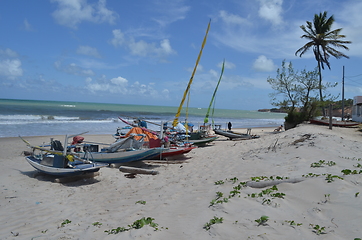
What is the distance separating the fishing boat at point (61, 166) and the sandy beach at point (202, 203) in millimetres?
388

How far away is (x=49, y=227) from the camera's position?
5410 millimetres

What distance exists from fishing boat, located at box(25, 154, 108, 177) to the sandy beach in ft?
1.27

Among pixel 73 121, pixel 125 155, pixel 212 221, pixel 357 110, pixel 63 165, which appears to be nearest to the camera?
pixel 212 221

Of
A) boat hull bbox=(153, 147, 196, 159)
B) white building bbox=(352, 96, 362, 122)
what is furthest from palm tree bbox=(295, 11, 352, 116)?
boat hull bbox=(153, 147, 196, 159)

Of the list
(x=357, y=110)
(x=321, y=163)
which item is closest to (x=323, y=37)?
(x=357, y=110)

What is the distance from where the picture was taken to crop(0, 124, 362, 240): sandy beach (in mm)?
4176

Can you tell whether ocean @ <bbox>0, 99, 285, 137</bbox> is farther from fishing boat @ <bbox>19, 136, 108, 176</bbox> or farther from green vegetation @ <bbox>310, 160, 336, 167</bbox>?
green vegetation @ <bbox>310, 160, 336, 167</bbox>

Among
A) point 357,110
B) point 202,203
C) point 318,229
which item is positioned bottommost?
point 202,203

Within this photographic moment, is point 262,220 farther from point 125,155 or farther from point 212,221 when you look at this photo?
point 125,155

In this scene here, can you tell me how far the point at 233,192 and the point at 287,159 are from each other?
14.5 feet

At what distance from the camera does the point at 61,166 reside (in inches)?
375

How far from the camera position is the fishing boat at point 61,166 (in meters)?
9.13

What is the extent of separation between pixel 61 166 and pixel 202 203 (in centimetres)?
618

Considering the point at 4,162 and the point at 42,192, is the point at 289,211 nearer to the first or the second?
the point at 42,192
